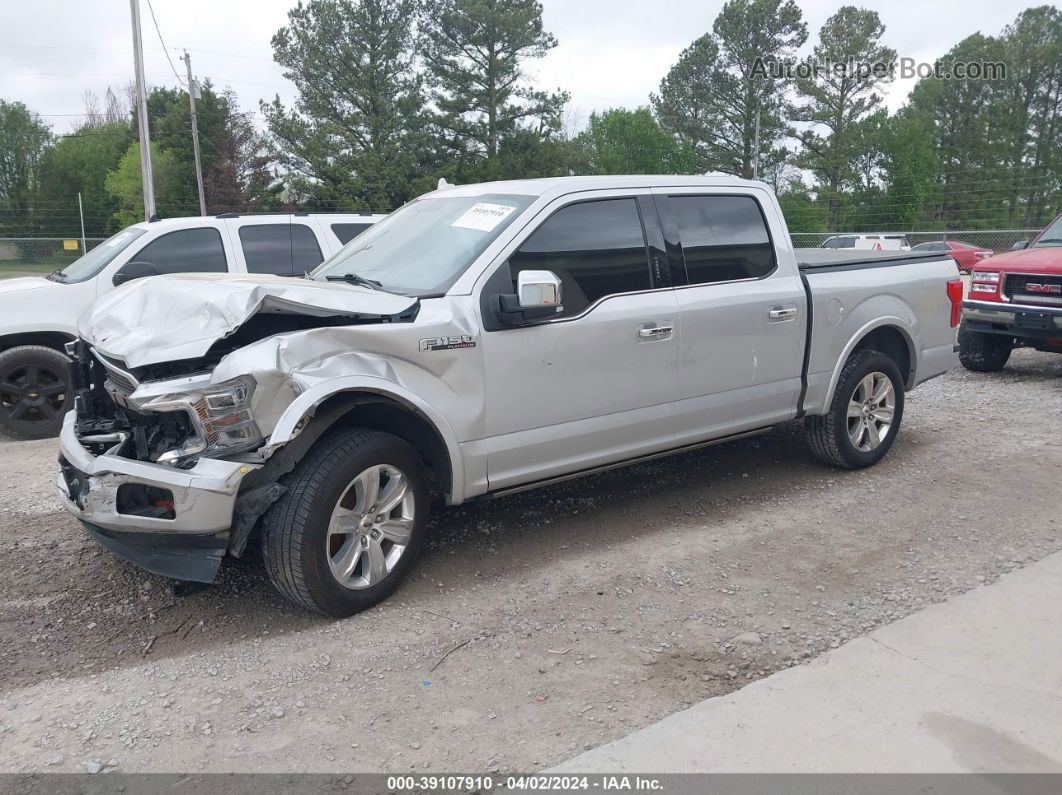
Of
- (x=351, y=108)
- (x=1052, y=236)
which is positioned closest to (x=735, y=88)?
(x=351, y=108)

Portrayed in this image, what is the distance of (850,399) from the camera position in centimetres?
600

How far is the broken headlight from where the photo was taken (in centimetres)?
363

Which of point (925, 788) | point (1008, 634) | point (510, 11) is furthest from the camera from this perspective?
point (510, 11)

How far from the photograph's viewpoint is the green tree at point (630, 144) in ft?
209

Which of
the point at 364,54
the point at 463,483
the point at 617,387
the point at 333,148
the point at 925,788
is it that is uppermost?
the point at 364,54

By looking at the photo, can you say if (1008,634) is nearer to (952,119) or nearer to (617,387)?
(617,387)

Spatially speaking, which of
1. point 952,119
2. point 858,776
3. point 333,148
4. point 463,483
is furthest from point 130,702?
point 952,119

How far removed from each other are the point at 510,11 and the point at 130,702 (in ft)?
142

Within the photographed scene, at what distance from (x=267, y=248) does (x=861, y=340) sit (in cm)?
522

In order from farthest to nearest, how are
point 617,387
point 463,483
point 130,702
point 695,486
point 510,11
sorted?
point 510,11
point 695,486
point 617,387
point 463,483
point 130,702

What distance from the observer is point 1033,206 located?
44281 millimetres

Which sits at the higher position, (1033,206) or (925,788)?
(1033,206)

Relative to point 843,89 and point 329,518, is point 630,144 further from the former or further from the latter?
point 329,518

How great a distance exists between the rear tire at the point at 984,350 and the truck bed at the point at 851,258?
3.91 m
